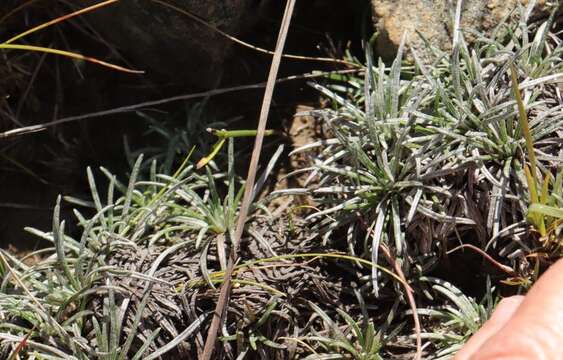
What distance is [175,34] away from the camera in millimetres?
2752

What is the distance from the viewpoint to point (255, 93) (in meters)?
2.90

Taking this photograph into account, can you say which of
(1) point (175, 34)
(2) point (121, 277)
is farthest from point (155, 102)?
(2) point (121, 277)

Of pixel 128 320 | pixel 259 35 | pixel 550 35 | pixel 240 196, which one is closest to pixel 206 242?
pixel 240 196

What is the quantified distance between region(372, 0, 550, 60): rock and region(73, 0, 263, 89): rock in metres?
0.55

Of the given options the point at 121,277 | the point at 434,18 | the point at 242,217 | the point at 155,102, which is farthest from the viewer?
the point at 155,102

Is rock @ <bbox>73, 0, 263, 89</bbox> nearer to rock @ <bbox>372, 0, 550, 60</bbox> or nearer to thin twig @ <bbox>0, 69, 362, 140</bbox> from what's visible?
thin twig @ <bbox>0, 69, 362, 140</bbox>

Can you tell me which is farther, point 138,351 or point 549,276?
point 138,351

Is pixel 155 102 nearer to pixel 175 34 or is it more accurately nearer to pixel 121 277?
pixel 175 34

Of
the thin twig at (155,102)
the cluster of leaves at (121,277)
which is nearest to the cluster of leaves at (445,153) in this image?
the thin twig at (155,102)

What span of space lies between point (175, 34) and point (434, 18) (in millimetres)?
937

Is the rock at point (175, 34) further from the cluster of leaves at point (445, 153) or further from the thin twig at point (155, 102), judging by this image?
the cluster of leaves at point (445, 153)

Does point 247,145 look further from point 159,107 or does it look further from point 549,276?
point 549,276

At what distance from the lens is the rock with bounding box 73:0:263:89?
2686 mm

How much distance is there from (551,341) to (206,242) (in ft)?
3.92
